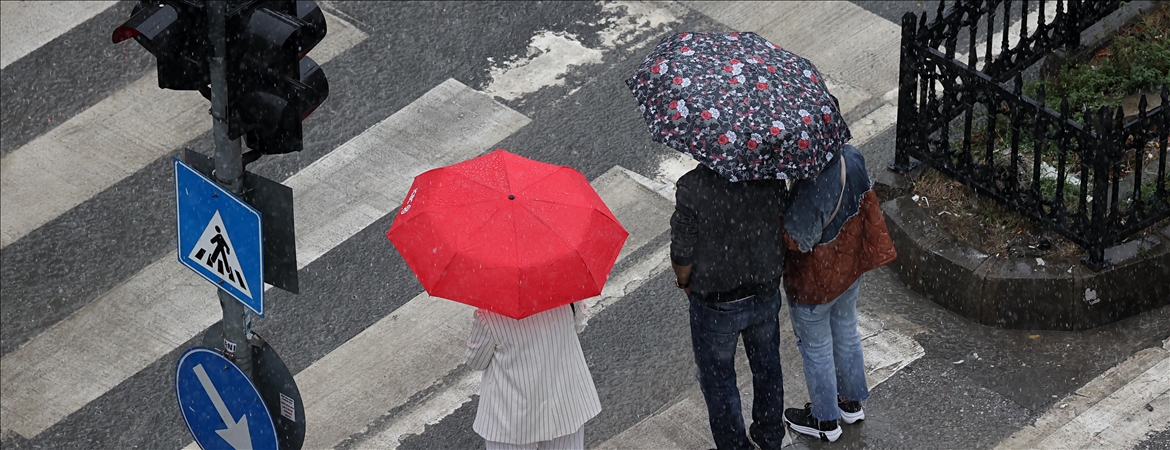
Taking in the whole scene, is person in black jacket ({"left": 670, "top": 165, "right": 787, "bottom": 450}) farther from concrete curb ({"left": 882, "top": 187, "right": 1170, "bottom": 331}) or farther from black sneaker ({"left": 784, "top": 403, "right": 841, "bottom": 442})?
concrete curb ({"left": 882, "top": 187, "right": 1170, "bottom": 331})

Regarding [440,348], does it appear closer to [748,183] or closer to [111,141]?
[748,183]

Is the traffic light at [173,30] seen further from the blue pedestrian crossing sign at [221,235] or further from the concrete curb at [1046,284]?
the concrete curb at [1046,284]

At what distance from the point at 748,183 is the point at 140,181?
5214 mm

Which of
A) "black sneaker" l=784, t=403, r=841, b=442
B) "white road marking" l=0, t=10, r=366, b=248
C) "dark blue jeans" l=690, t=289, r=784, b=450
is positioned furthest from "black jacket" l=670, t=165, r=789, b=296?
"white road marking" l=0, t=10, r=366, b=248

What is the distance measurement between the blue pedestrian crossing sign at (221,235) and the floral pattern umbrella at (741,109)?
165cm

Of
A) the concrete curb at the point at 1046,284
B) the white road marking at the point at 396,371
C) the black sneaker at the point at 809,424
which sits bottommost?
the white road marking at the point at 396,371

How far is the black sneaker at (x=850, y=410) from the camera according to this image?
701 centimetres

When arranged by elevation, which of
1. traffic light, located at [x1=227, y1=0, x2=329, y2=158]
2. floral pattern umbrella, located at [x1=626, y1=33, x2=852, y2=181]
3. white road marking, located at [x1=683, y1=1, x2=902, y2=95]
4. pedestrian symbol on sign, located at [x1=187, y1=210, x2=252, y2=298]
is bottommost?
white road marking, located at [x1=683, y1=1, x2=902, y2=95]

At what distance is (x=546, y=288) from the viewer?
5.69m

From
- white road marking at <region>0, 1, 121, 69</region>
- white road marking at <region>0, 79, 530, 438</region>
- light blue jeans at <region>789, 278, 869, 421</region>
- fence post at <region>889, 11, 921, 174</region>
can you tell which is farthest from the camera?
white road marking at <region>0, 1, 121, 69</region>

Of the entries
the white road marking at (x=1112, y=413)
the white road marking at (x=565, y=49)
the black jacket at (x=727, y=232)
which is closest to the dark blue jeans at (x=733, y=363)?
the black jacket at (x=727, y=232)

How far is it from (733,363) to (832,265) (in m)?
0.65

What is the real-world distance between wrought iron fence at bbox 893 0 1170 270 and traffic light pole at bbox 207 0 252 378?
3959 millimetres

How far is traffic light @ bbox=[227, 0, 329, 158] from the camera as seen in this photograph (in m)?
5.15
